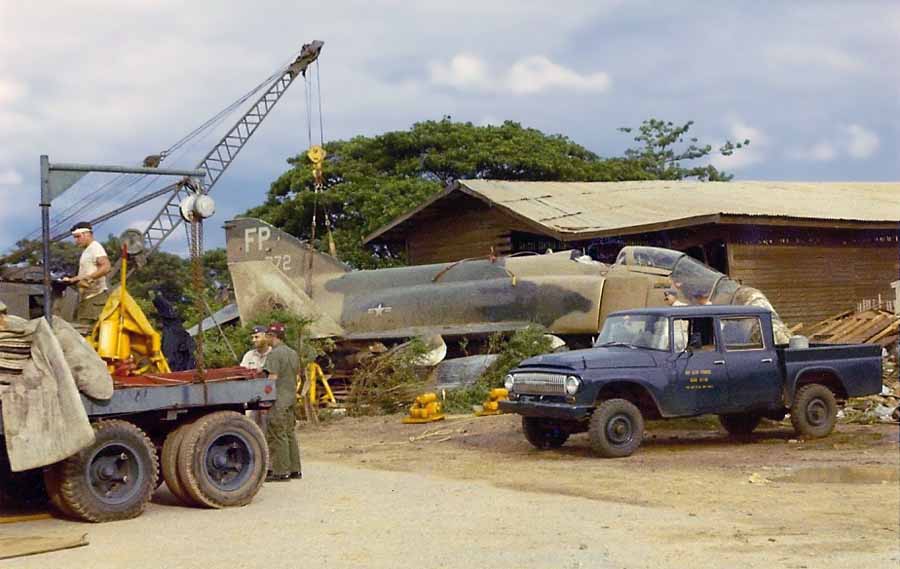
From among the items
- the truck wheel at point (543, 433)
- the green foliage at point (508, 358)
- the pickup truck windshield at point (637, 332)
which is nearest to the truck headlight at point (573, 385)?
the truck wheel at point (543, 433)

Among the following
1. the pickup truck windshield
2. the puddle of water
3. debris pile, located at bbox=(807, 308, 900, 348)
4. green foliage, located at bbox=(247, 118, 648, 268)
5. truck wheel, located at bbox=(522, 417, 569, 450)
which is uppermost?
green foliage, located at bbox=(247, 118, 648, 268)

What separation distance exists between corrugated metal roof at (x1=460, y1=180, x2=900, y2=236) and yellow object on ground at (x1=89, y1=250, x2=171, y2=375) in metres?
14.3

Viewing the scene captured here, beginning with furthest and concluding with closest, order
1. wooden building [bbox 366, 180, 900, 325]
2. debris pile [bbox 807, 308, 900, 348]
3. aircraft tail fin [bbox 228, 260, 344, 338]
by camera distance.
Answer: wooden building [bbox 366, 180, 900, 325] < aircraft tail fin [bbox 228, 260, 344, 338] < debris pile [bbox 807, 308, 900, 348]

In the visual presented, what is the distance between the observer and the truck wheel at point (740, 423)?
1596cm

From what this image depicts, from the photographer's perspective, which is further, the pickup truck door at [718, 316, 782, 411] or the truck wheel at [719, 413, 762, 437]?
the truck wheel at [719, 413, 762, 437]

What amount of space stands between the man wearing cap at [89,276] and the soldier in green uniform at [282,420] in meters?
1.99

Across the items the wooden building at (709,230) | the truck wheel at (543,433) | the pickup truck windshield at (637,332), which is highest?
the wooden building at (709,230)

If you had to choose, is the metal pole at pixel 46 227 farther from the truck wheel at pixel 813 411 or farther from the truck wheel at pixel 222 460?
the truck wheel at pixel 813 411

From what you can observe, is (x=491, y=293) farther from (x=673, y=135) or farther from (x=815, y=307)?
(x=673, y=135)

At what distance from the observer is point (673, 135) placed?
55344 mm

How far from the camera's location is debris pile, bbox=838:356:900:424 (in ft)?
56.0

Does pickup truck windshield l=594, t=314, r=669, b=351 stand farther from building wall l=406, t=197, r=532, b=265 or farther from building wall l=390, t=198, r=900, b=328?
building wall l=406, t=197, r=532, b=265

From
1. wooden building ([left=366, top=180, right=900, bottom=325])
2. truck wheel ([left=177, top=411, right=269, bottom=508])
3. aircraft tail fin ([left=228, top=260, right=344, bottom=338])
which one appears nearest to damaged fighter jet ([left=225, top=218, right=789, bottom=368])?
aircraft tail fin ([left=228, top=260, right=344, bottom=338])

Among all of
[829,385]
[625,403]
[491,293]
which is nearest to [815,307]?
[491,293]
